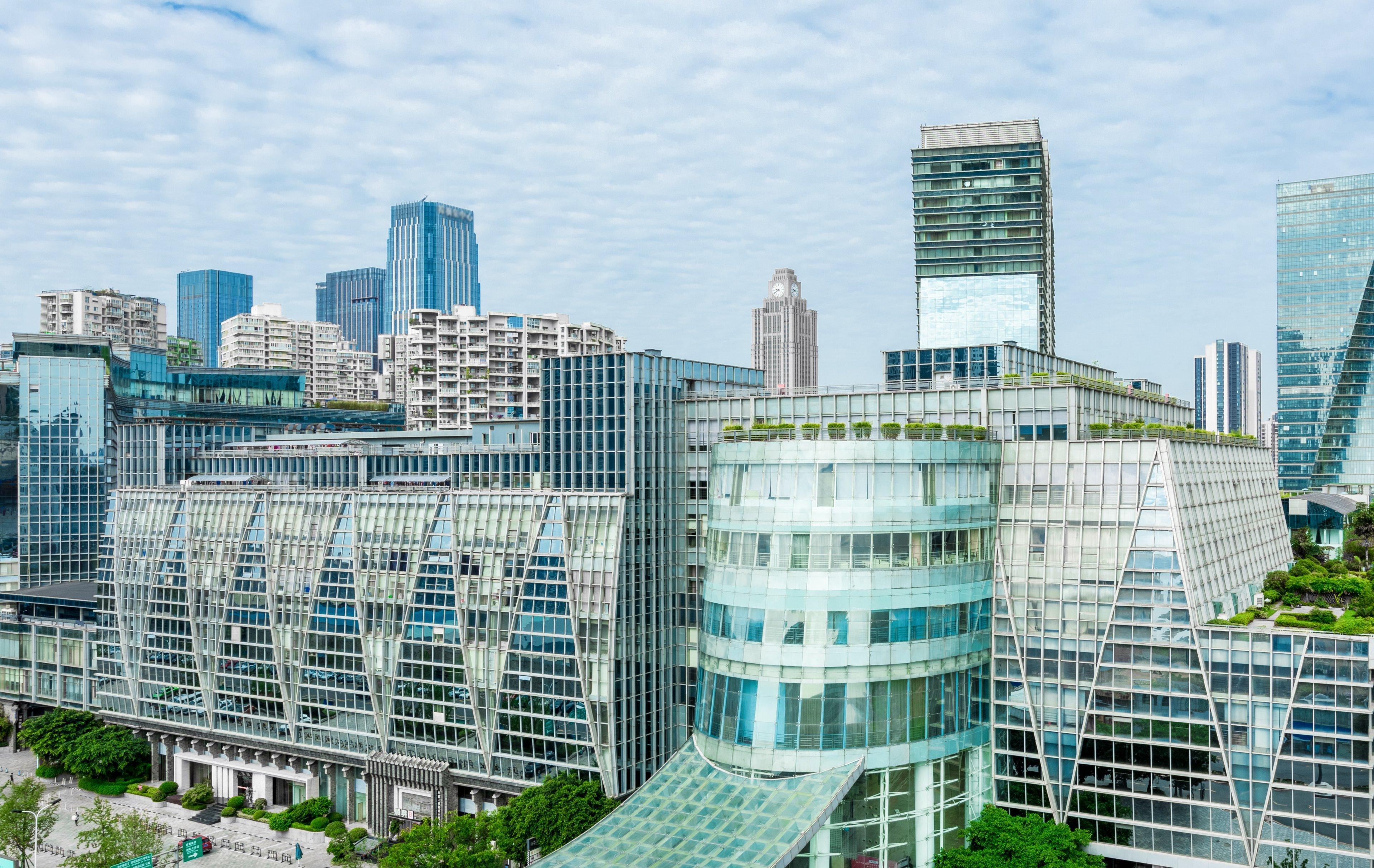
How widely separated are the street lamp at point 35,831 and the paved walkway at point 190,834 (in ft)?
1.26

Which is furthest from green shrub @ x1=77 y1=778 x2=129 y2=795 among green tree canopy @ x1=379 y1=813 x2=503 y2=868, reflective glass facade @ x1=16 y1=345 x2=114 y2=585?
green tree canopy @ x1=379 y1=813 x2=503 y2=868

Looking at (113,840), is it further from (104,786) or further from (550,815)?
(104,786)

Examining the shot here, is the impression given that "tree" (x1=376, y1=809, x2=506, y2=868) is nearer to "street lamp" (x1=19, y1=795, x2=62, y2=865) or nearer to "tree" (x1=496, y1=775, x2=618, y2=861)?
"tree" (x1=496, y1=775, x2=618, y2=861)

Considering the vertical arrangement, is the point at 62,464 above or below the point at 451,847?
above

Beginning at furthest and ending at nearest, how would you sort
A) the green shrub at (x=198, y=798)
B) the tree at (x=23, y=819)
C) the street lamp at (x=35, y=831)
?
the green shrub at (x=198, y=798) → the street lamp at (x=35, y=831) → the tree at (x=23, y=819)

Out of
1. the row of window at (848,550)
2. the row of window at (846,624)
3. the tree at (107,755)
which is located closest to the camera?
the row of window at (846,624)

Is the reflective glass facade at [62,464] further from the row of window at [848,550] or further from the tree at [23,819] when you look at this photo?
the row of window at [848,550]

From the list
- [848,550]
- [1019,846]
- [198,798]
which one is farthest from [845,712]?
[198,798]

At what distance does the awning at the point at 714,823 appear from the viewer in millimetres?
61906

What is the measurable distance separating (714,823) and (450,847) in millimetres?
28356

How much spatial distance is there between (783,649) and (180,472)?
101m

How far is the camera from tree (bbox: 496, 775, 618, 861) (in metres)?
82.8

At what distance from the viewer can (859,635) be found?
6825 cm

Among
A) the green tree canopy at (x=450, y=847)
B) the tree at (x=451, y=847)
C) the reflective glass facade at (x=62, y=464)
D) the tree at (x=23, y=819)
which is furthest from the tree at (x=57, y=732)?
the green tree canopy at (x=450, y=847)
